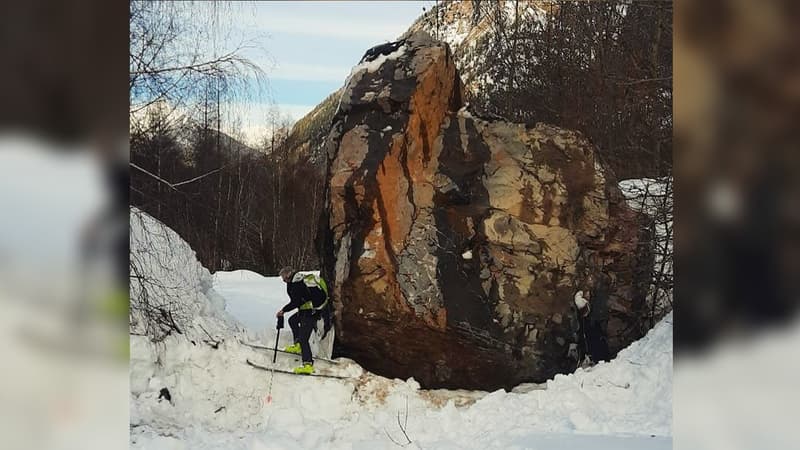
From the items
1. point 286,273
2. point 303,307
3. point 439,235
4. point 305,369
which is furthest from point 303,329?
point 439,235

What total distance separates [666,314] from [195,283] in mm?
3170

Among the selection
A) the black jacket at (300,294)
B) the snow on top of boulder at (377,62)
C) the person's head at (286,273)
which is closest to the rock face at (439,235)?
the snow on top of boulder at (377,62)

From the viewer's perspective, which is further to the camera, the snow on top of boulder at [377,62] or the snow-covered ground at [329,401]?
the snow on top of boulder at [377,62]

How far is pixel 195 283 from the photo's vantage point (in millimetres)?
4672

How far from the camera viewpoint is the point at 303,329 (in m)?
4.59

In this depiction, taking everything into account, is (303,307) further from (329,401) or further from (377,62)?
(377,62)

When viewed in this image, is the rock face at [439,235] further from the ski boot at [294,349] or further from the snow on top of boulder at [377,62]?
the ski boot at [294,349]

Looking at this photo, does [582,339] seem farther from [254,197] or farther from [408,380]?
[254,197]

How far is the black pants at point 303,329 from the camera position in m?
4.58

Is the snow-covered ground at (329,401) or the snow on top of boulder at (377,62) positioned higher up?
the snow on top of boulder at (377,62)

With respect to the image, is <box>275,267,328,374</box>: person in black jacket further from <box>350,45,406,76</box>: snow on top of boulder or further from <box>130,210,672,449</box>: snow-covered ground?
<box>350,45,406,76</box>: snow on top of boulder

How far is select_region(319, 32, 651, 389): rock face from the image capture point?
4.64m
